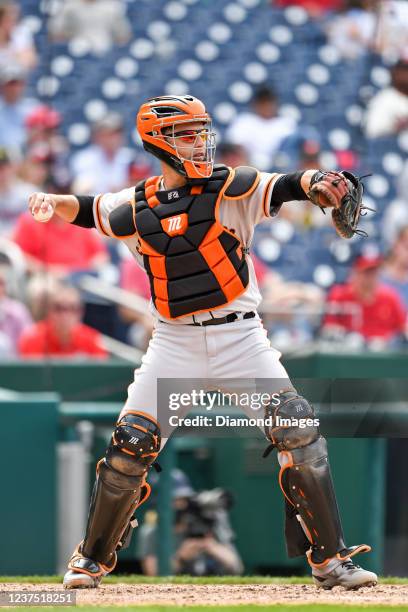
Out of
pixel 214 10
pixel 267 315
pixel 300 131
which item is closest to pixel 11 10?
pixel 214 10

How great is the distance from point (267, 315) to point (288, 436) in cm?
429

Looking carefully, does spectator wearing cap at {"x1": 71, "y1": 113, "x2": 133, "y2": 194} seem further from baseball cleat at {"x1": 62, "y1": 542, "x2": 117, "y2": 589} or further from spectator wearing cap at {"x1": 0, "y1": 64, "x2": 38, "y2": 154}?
baseball cleat at {"x1": 62, "y1": 542, "x2": 117, "y2": 589}

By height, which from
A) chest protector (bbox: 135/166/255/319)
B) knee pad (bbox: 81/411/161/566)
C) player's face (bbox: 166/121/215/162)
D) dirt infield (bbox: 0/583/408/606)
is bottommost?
dirt infield (bbox: 0/583/408/606)

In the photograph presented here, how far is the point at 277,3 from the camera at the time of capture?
10539mm

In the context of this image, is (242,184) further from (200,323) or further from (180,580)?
(180,580)

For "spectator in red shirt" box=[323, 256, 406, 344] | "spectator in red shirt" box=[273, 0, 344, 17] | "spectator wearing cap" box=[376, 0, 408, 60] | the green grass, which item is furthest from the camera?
"spectator in red shirt" box=[273, 0, 344, 17]

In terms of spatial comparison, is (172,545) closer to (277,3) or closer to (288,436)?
(288,436)

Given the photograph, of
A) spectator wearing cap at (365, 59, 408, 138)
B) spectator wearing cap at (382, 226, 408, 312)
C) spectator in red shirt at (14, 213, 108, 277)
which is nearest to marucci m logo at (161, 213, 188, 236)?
spectator in red shirt at (14, 213, 108, 277)

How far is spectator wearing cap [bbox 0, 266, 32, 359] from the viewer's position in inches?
330

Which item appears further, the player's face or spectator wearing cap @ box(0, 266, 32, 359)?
spectator wearing cap @ box(0, 266, 32, 359)

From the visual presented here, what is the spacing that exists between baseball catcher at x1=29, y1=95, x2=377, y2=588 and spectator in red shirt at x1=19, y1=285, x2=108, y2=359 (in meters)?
3.60

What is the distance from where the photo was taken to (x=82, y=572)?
15.4 ft

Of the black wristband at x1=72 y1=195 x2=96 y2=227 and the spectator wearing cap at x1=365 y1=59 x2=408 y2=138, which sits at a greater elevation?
the spectator wearing cap at x1=365 y1=59 x2=408 y2=138

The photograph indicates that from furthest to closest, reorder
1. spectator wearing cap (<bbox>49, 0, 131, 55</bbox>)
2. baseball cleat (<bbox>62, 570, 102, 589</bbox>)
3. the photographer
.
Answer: spectator wearing cap (<bbox>49, 0, 131, 55</bbox>) → the photographer → baseball cleat (<bbox>62, 570, 102, 589</bbox>)
